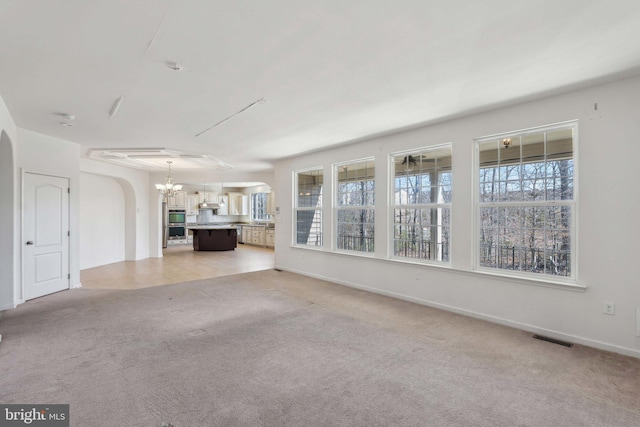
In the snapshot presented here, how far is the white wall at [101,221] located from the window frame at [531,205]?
26.6ft

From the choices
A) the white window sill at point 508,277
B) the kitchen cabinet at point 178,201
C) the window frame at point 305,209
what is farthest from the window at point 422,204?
the kitchen cabinet at point 178,201

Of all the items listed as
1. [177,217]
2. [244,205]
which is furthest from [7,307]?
[244,205]

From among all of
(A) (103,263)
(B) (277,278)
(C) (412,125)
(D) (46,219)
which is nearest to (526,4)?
(C) (412,125)

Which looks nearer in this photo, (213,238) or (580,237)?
(580,237)

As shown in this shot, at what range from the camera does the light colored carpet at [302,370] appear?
6.84 feet

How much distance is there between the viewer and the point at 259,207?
13.6 meters

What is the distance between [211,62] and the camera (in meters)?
2.60

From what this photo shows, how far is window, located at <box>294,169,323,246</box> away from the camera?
21.6 ft

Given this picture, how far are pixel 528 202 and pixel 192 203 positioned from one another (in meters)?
11.7

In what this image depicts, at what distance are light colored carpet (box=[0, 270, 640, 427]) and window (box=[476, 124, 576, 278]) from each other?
87 cm

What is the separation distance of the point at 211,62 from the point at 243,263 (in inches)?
253

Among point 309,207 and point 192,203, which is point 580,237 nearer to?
point 309,207

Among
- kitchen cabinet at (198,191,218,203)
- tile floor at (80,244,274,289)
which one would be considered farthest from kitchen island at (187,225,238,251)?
kitchen cabinet at (198,191,218,203)

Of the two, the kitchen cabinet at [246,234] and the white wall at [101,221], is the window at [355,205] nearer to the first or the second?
the white wall at [101,221]
